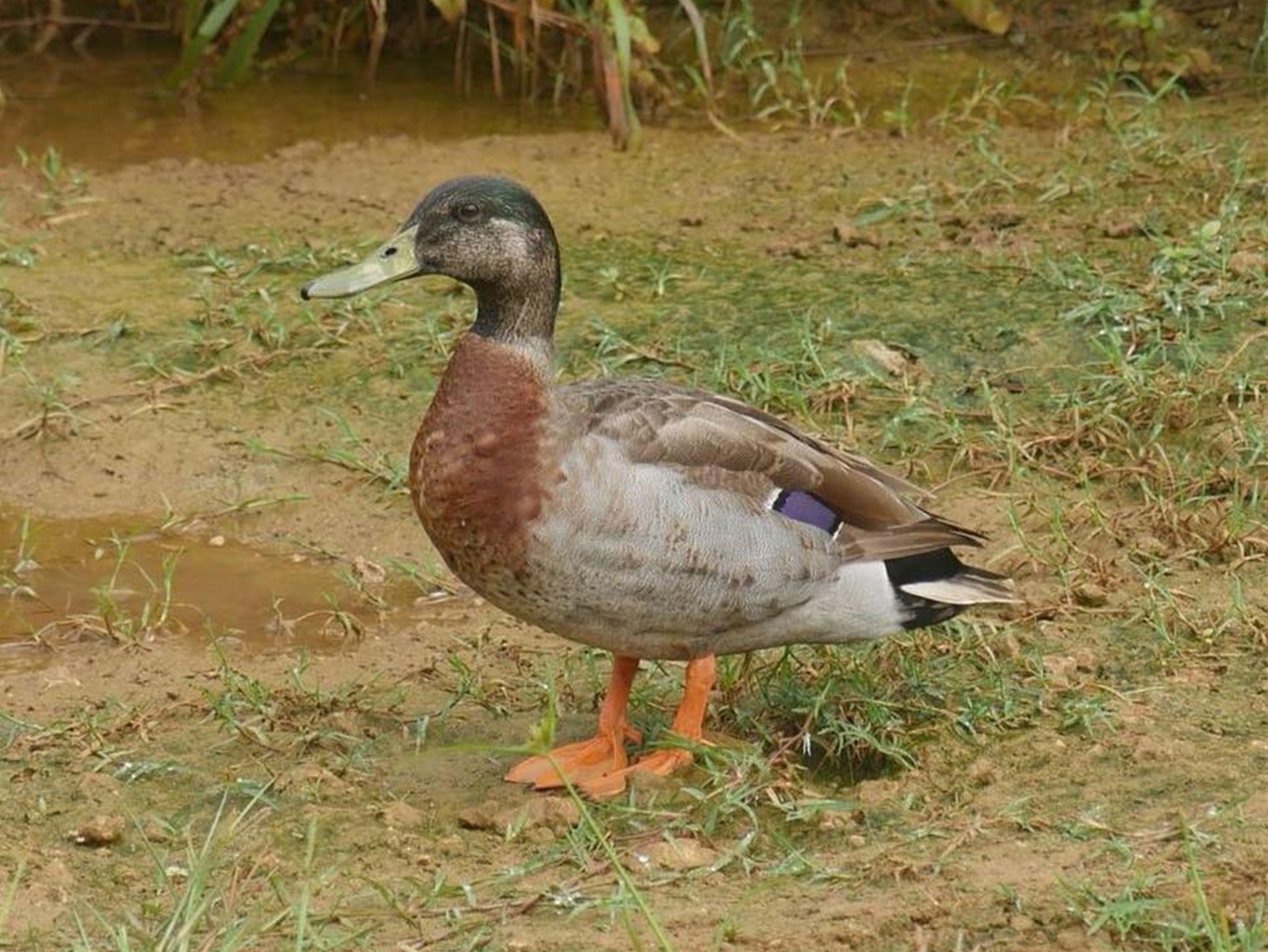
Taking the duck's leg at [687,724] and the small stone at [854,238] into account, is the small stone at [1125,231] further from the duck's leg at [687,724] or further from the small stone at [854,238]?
the duck's leg at [687,724]

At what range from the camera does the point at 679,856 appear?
4.20 m

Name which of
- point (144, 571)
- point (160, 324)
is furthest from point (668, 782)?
point (160, 324)

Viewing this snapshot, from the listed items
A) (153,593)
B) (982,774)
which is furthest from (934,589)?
(153,593)

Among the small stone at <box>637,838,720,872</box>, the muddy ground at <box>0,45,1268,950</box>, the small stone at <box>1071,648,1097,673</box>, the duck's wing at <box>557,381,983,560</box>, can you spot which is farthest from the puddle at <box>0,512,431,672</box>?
the small stone at <box>1071,648,1097,673</box>

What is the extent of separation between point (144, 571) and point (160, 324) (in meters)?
1.32

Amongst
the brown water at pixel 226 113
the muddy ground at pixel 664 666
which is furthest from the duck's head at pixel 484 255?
the brown water at pixel 226 113

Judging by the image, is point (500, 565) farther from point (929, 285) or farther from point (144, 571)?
point (929, 285)

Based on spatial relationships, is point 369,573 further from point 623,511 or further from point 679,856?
point 679,856

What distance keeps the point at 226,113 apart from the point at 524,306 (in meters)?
4.13

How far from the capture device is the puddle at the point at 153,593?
5.41 meters

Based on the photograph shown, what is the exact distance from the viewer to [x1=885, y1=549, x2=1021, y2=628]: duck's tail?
4715mm

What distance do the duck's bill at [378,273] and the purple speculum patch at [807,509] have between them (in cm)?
90

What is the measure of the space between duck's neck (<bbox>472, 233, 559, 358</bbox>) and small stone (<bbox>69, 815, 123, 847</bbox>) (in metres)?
1.23

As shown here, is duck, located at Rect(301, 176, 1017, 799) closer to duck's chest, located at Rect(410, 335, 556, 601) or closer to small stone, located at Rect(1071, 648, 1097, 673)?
duck's chest, located at Rect(410, 335, 556, 601)
